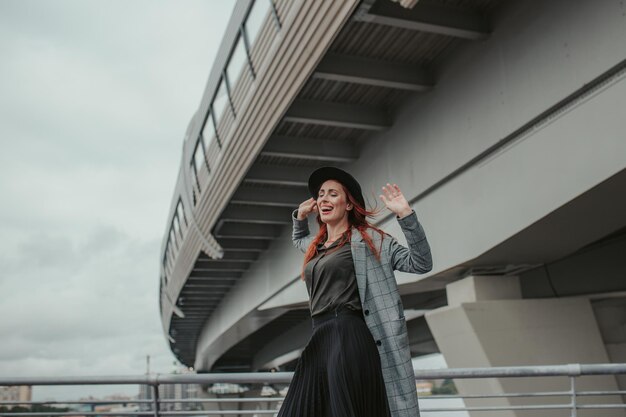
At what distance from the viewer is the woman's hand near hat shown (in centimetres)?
270

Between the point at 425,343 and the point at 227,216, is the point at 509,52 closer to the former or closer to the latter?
the point at 227,216

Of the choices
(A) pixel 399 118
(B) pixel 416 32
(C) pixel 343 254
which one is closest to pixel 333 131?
(A) pixel 399 118

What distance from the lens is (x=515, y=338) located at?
23.1 ft

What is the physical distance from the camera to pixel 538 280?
846 cm

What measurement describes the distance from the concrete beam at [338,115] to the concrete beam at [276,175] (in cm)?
190

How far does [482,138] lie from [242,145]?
3645 mm

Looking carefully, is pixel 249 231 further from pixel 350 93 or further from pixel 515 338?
pixel 515 338

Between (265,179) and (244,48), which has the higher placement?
(244,48)

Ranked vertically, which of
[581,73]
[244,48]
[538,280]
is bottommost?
[538,280]

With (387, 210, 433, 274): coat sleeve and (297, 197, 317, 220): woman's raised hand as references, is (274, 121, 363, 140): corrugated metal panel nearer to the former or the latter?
(297, 197, 317, 220): woman's raised hand

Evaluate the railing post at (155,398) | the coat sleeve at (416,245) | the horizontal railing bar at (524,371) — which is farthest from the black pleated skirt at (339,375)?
the railing post at (155,398)

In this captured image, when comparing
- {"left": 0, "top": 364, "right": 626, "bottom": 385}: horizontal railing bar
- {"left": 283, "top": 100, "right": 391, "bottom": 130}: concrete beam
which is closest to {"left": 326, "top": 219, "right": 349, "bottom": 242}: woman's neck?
{"left": 0, "top": 364, "right": 626, "bottom": 385}: horizontal railing bar

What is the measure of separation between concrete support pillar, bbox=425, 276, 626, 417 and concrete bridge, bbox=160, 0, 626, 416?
0.02 meters

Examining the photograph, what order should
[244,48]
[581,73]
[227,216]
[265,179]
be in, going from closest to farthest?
[581,73]
[244,48]
[265,179]
[227,216]
